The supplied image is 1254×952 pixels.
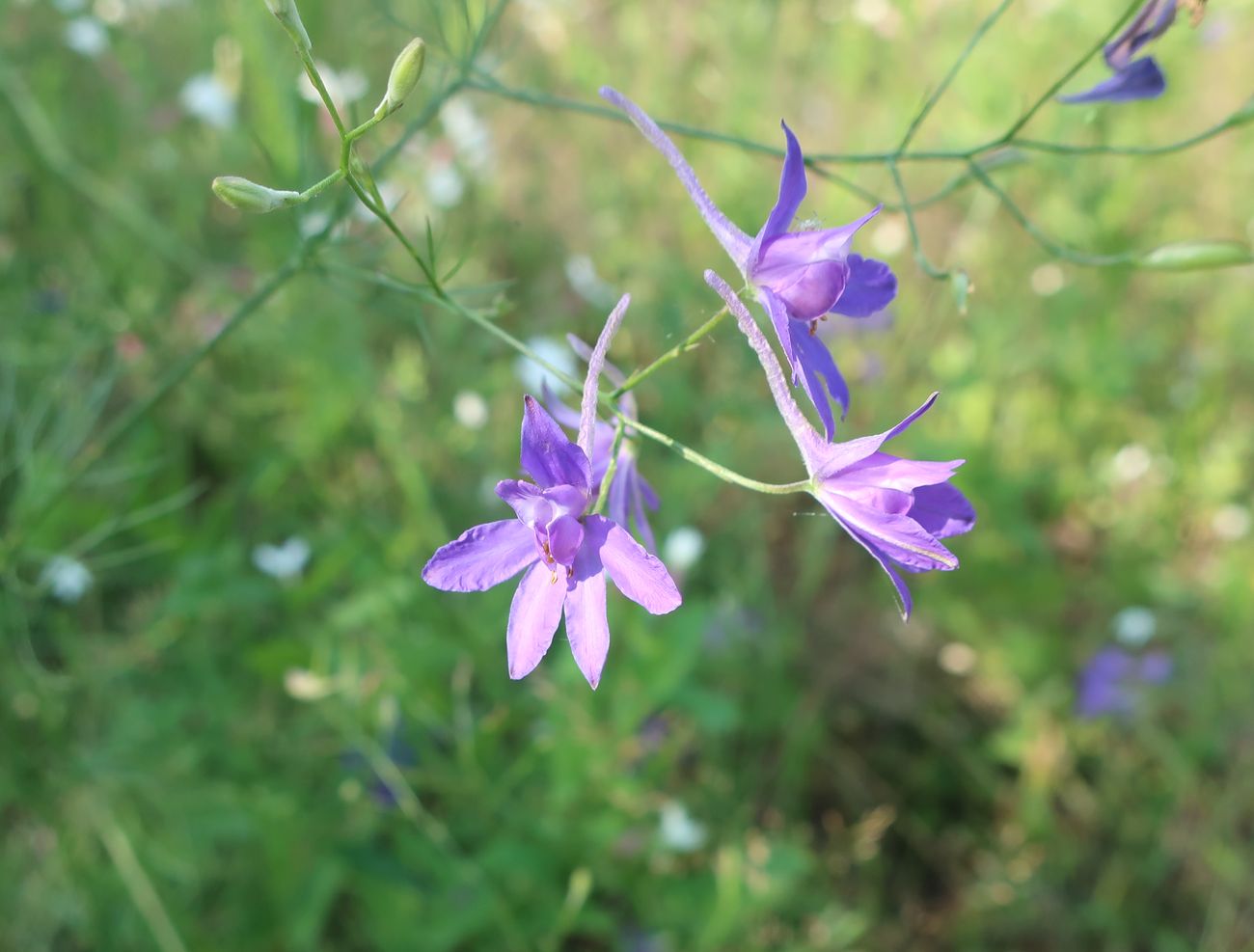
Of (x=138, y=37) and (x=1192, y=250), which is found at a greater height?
(x=1192, y=250)

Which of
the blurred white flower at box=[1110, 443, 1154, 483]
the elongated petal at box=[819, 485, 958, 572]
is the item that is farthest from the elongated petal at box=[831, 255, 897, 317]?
the blurred white flower at box=[1110, 443, 1154, 483]

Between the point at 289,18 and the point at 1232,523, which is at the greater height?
the point at 289,18

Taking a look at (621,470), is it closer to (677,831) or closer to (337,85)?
(677,831)

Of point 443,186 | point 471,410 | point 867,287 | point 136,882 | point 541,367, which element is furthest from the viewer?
point 443,186

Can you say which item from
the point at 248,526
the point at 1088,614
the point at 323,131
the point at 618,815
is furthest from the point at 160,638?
the point at 1088,614

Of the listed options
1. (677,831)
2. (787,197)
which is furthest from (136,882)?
(787,197)

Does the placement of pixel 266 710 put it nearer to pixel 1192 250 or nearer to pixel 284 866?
pixel 284 866

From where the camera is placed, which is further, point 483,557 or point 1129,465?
point 1129,465

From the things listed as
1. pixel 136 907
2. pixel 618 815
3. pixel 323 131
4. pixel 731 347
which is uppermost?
pixel 323 131
